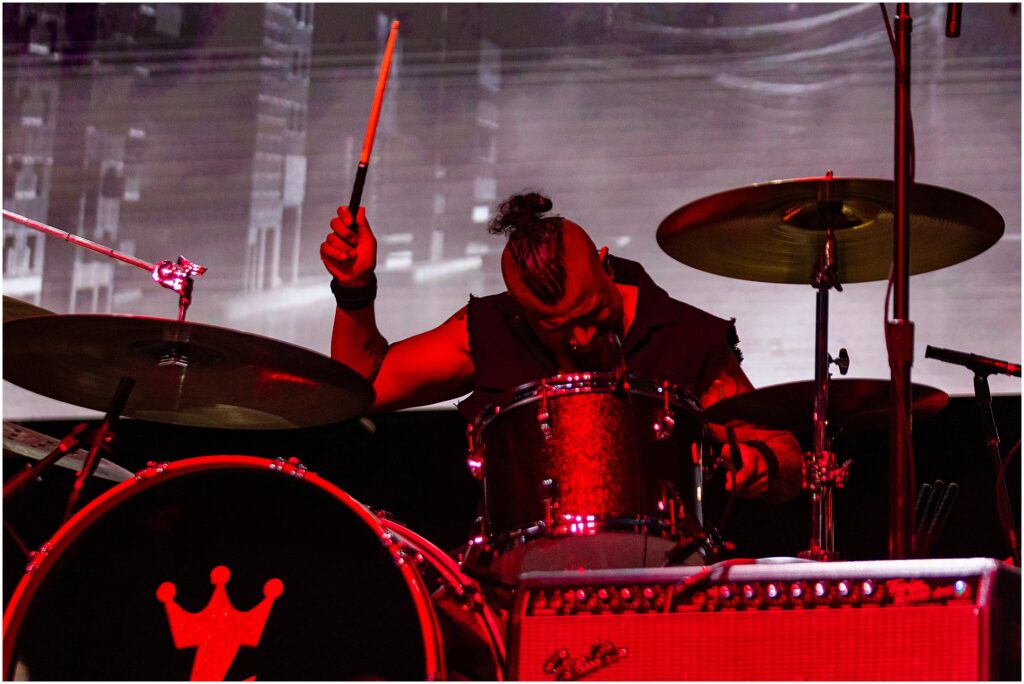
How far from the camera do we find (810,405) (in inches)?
83.2

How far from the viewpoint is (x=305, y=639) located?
64.9 inches

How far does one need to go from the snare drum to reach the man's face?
25 cm

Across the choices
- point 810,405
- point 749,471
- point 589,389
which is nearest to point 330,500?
point 589,389

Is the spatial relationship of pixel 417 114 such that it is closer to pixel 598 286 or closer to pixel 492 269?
pixel 492 269

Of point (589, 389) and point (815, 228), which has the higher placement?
point (815, 228)

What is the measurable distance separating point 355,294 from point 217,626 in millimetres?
831

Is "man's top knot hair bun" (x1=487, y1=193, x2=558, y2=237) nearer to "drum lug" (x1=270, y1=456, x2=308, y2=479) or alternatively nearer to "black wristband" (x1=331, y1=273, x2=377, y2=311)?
"black wristband" (x1=331, y1=273, x2=377, y2=311)

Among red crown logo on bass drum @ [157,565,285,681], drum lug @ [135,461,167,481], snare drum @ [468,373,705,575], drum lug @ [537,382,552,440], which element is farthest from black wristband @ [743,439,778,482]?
drum lug @ [135,461,167,481]

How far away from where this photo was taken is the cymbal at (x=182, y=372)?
1.88 meters

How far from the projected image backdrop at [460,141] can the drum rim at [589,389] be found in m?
1.24

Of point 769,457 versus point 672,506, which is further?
point 769,457

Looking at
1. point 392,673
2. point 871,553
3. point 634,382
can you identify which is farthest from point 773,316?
point 392,673

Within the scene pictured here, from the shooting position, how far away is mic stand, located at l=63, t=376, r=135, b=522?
1.95 metres

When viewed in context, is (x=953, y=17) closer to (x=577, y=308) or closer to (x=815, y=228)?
(x=815, y=228)
